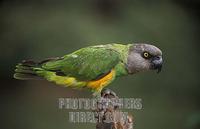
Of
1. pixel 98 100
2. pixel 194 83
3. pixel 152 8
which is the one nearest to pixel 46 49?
pixel 98 100

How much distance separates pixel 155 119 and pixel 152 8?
644 millimetres

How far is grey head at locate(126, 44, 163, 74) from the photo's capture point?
9.91 ft

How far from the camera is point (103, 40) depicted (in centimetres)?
316

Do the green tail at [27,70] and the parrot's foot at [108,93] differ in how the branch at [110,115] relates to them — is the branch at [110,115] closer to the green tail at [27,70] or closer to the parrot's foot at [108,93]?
the parrot's foot at [108,93]

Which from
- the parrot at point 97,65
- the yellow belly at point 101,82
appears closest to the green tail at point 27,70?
the parrot at point 97,65

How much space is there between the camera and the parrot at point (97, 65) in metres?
3.00

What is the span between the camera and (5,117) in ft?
10.6

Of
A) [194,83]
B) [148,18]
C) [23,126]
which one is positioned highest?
[148,18]

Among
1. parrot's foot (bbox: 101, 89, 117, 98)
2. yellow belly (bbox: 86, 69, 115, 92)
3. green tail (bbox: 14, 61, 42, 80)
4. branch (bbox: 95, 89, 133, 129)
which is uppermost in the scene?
green tail (bbox: 14, 61, 42, 80)

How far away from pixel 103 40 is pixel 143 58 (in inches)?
10.9

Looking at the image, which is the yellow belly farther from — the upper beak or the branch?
the upper beak

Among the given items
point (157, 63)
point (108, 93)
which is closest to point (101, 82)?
point (108, 93)

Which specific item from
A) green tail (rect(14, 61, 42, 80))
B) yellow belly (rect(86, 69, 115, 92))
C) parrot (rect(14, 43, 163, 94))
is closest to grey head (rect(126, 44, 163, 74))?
parrot (rect(14, 43, 163, 94))

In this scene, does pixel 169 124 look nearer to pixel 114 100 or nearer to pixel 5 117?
pixel 114 100
